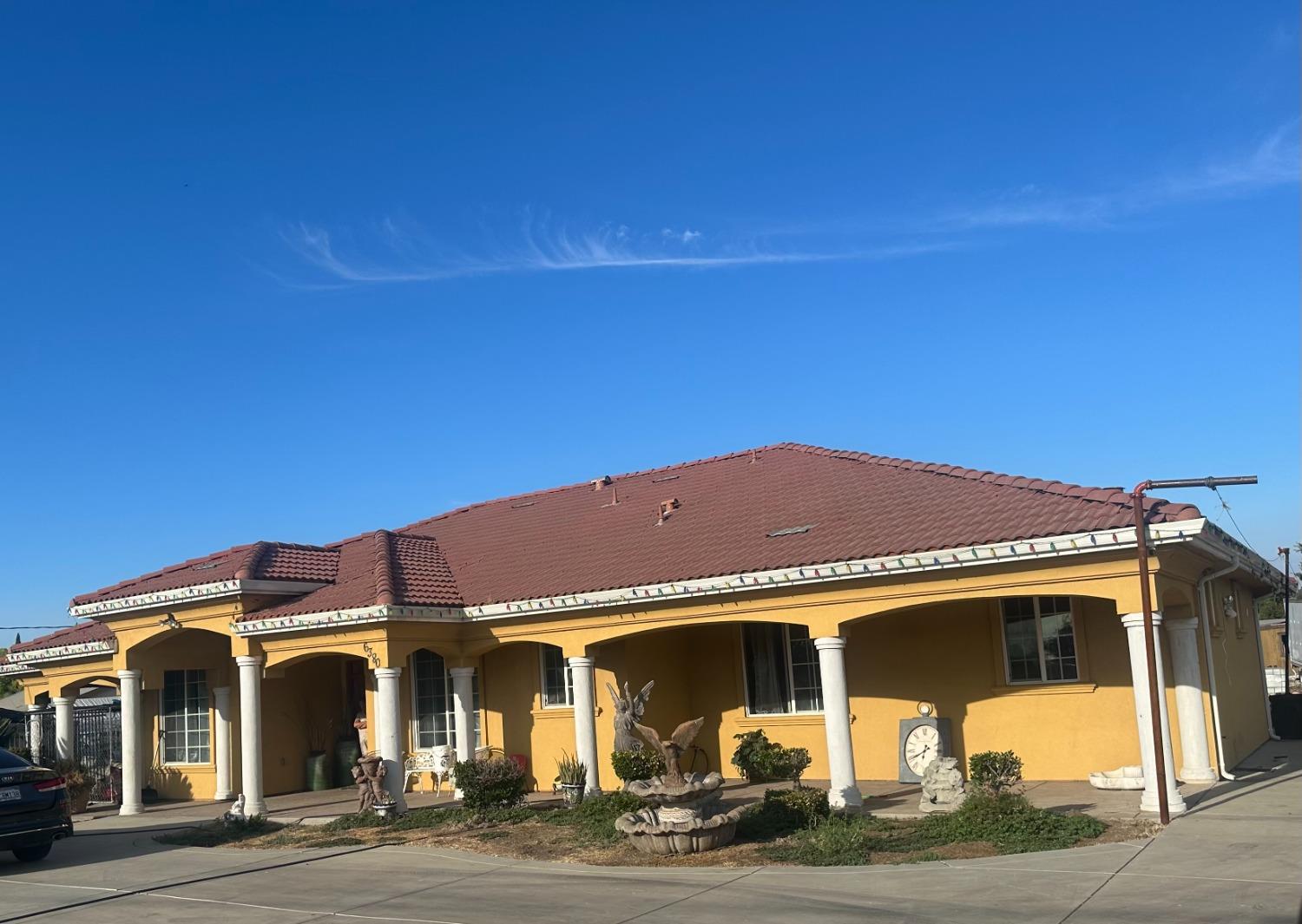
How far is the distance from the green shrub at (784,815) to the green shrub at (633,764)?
1935mm

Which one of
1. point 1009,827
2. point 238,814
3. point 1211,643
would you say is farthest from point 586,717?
point 1211,643

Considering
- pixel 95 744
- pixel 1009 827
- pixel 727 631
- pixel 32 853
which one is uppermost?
pixel 727 631

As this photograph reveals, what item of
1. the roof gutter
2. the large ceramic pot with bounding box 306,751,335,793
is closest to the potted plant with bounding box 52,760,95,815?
the roof gutter

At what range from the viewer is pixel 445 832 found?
13.9m

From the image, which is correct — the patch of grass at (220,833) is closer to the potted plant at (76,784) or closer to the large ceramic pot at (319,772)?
the large ceramic pot at (319,772)

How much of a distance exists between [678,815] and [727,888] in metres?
1.85

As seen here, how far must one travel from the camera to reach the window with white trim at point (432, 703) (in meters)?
18.5

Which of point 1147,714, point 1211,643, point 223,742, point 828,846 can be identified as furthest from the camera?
point 223,742

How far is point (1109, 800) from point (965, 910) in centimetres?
507

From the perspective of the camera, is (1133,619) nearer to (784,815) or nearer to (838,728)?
(838,728)

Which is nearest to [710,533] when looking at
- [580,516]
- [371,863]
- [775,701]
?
[775,701]

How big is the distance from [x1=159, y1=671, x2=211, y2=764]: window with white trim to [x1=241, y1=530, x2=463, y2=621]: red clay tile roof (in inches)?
140

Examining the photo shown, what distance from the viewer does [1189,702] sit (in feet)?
45.1

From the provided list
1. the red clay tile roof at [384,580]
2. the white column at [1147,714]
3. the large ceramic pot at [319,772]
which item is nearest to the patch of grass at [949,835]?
the white column at [1147,714]
